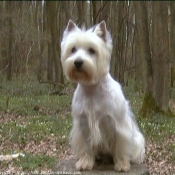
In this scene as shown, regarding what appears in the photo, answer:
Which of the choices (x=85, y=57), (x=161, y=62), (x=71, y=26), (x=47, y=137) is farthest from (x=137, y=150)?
(x=161, y=62)

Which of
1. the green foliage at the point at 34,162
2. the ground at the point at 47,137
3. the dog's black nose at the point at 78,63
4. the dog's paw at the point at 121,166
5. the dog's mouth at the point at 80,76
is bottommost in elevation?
the ground at the point at 47,137

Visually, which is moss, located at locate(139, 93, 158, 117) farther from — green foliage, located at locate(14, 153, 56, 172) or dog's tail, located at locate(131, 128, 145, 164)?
dog's tail, located at locate(131, 128, 145, 164)

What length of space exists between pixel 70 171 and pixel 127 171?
749 mm

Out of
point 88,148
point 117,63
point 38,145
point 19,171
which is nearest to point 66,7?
point 117,63

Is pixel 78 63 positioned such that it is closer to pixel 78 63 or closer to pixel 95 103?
pixel 78 63

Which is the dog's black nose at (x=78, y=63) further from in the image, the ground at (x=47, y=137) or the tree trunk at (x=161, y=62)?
A: the tree trunk at (x=161, y=62)

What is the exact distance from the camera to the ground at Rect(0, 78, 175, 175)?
7258mm

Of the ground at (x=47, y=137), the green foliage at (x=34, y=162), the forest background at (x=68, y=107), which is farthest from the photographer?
the forest background at (x=68, y=107)

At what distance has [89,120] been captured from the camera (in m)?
4.86

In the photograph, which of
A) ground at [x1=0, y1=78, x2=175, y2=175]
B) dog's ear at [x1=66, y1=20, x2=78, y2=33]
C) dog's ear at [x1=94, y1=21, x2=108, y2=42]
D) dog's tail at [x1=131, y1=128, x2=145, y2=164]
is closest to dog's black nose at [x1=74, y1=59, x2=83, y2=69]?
dog's ear at [x1=94, y1=21, x2=108, y2=42]

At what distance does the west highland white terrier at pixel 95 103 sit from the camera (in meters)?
4.78

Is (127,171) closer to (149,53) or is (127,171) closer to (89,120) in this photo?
(89,120)

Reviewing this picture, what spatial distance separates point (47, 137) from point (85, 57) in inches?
194

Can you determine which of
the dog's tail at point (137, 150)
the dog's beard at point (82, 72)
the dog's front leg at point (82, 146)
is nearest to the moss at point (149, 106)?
the dog's tail at point (137, 150)
